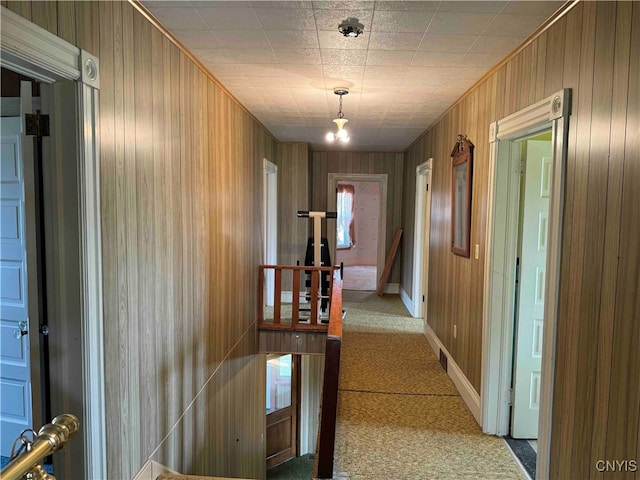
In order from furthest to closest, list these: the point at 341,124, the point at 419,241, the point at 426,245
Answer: the point at 419,241 → the point at 426,245 → the point at 341,124

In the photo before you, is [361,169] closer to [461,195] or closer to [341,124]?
[341,124]

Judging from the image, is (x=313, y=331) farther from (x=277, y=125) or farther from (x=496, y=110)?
(x=496, y=110)

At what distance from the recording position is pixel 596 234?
1631 mm

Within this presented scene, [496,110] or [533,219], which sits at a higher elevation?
[496,110]

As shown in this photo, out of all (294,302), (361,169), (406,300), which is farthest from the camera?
(361,169)

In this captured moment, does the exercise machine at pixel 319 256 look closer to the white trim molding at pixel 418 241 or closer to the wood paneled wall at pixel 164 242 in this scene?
the white trim molding at pixel 418 241

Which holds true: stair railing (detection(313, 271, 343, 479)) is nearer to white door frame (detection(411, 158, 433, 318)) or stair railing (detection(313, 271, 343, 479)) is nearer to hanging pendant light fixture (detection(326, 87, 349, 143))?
hanging pendant light fixture (detection(326, 87, 349, 143))

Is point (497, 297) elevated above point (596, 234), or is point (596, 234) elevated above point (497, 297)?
point (596, 234)

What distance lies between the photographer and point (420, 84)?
124 inches

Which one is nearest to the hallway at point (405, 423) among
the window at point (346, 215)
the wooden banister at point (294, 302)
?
the wooden banister at point (294, 302)

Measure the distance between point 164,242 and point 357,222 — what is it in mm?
9646

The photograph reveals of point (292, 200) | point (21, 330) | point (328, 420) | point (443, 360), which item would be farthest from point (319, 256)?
point (328, 420)

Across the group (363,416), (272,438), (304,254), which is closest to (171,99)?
(363,416)

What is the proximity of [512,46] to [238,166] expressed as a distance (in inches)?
104
